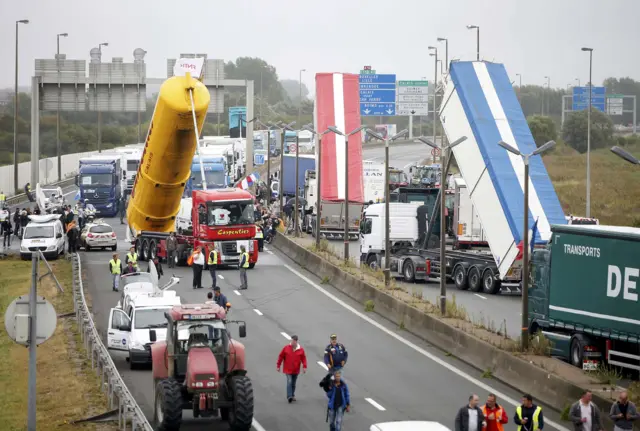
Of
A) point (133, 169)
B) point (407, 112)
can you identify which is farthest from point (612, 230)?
point (407, 112)

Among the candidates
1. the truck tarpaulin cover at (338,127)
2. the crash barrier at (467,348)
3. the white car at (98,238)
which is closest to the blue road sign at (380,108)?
the truck tarpaulin cover at (338,127)

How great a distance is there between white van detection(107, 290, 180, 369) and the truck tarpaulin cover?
32498mm

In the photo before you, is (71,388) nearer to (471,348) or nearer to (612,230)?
(471,348)

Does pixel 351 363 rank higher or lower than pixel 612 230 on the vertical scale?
lower

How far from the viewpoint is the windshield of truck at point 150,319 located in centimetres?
2848

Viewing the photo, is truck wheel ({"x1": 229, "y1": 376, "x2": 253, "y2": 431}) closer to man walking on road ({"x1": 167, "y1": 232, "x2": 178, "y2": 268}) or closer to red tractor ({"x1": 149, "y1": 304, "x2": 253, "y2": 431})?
red tractor ({"x1": 149, "y1": 304, "x2": 253, "y2": 431})

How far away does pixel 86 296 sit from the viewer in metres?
40.8

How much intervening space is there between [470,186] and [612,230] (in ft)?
49.0

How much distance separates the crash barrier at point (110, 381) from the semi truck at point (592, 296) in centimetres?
1036

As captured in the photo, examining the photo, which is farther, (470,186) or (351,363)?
(470,186)

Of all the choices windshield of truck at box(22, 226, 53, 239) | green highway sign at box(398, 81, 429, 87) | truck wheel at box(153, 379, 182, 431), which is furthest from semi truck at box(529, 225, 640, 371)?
Result: green highway sign at box(398, 81, 429, 87)

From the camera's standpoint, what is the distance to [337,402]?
21531 mm

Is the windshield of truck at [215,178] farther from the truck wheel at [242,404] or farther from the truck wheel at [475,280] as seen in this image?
the truck wheel at [242,404]

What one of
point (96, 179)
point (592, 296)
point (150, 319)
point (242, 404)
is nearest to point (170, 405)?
point (242, 404)
